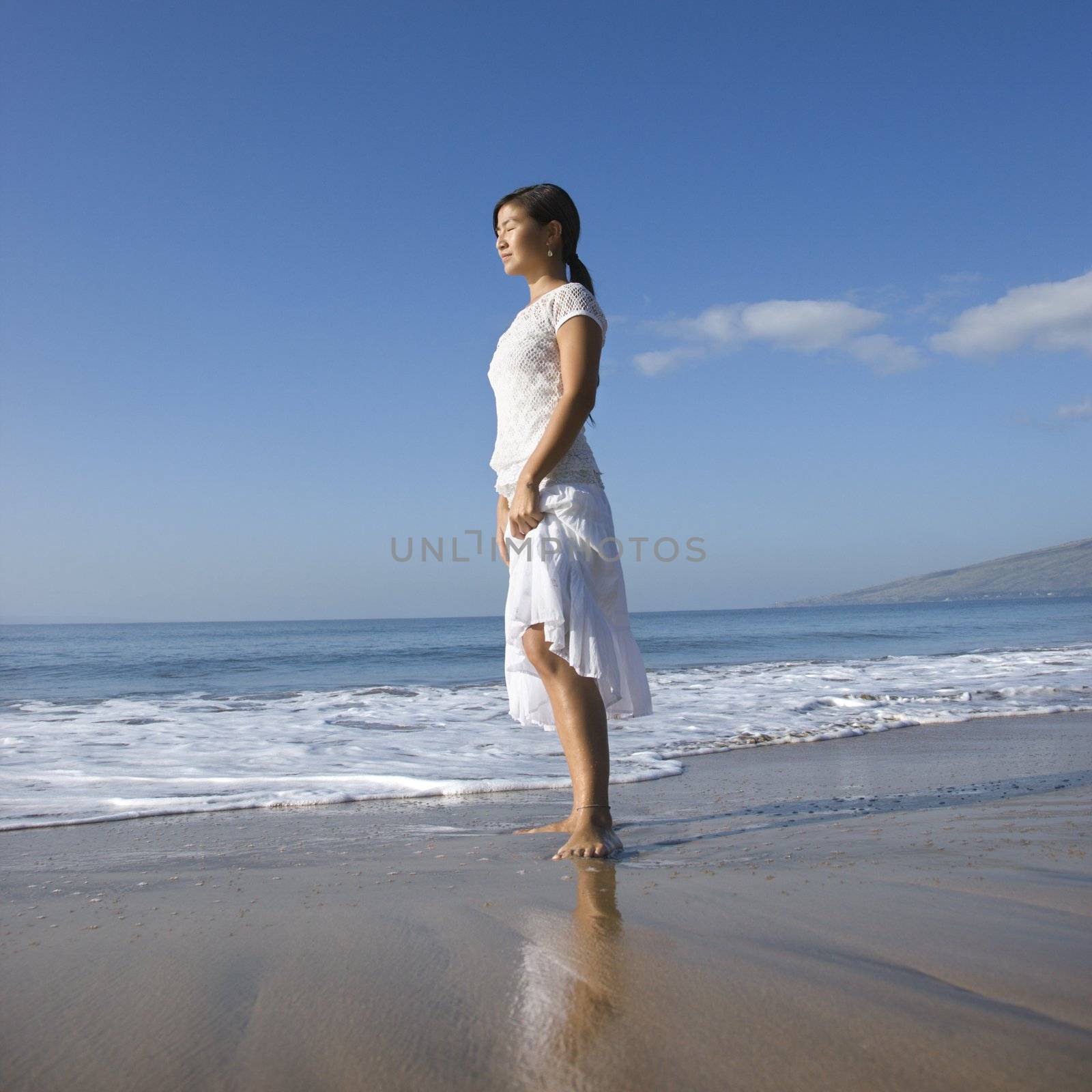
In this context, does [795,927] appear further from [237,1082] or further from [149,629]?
[149,629]

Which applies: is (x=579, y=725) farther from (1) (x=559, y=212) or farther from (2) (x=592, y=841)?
(1) (x=559, y=212)

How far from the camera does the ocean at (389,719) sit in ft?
11.8

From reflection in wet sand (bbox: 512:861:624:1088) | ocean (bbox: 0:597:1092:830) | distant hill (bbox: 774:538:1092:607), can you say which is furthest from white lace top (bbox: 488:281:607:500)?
distant hill (bbox: 774:538:1092:607)

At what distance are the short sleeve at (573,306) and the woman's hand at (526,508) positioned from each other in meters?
0.46

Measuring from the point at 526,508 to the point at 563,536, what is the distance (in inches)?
4.8

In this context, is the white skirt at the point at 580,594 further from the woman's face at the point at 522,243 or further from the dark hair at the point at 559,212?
the woman's face at the point at 522,243

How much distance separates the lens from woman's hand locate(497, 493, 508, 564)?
2.69 meters

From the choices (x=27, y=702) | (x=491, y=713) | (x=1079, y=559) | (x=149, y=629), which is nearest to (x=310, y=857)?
(x=491, y=713)

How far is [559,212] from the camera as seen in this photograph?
2.60m

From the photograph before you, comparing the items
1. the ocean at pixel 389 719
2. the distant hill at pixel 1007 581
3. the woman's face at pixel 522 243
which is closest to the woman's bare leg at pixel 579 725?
the woman's face at pixel 522 243

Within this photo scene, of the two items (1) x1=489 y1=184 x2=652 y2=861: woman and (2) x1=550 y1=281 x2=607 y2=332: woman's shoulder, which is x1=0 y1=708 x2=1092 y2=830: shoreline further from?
(2) x1=550 y1=281 x2=607 y2=332: woman's shoulder

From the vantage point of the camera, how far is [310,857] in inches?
88.9

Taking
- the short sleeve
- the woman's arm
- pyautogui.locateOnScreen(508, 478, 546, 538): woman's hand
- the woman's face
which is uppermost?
the woman's face

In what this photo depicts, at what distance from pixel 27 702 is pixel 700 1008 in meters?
9.90
